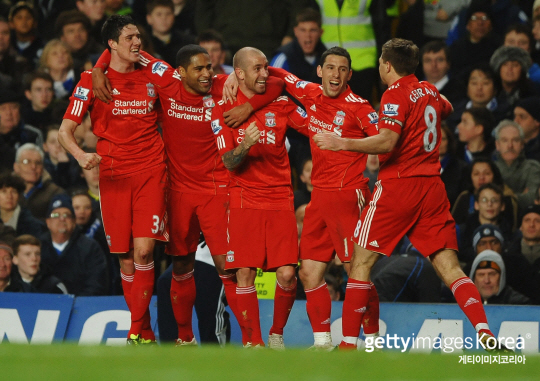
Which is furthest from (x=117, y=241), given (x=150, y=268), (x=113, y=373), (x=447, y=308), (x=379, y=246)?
(x=113, y=373)

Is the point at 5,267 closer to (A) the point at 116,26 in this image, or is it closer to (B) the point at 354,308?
(A) the point at 116,26

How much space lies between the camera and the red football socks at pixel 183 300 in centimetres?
871

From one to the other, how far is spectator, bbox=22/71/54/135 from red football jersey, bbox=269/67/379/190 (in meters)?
5.75

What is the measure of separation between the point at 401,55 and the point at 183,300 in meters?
3.06

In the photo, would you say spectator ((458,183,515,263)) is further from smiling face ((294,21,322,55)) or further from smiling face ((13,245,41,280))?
smiling face ((13,245,41,280))

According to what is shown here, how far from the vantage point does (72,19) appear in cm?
1330

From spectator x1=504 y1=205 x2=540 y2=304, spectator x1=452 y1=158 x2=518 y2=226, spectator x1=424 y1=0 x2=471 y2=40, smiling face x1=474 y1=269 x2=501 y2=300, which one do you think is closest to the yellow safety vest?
spectator x1=424 y1=0 x2=471 y2=40

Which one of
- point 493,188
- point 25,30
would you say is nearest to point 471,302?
point 493,188

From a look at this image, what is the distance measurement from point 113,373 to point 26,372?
0.41 meters

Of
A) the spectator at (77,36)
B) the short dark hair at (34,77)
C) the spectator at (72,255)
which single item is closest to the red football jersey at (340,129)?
the spectator at (72,255)

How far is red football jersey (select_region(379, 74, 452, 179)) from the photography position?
741cm

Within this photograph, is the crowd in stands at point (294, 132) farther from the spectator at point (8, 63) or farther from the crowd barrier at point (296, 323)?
the crowd barrier at point (296, 323)

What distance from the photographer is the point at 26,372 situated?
443 cm

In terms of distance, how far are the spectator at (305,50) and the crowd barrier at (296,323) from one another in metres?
3.95
